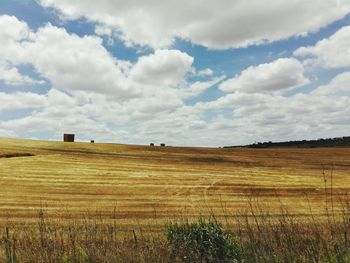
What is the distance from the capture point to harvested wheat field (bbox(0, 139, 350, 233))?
13.9m

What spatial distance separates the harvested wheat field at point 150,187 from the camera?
13.9m

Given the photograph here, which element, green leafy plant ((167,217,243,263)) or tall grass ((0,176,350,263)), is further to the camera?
green leafy plant ((167,217,243,263))

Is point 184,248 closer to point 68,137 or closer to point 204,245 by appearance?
point 204,245

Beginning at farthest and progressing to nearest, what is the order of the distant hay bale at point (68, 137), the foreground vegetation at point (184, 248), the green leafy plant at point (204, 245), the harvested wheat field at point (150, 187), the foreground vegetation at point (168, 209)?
the distant hay bale at point (68, 137)
the harvested wheat field at point (150, 187)
the foreground vegetation at point (168, 209)
the green leafy plant at point (204, 245)
the foreground vegetation at point (184, 248)

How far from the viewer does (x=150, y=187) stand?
675 inches

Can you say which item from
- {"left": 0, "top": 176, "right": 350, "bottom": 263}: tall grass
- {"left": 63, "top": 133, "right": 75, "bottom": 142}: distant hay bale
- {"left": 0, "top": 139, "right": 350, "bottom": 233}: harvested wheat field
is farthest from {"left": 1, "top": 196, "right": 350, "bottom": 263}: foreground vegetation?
{"left": 63, "top": 133, "right": 75, "bottom": 142}: distant hay bale

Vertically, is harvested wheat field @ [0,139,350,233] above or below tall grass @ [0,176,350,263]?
above

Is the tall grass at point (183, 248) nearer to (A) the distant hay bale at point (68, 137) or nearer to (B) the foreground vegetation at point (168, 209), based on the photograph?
(B) the foreground vegetation at point (168, 209)

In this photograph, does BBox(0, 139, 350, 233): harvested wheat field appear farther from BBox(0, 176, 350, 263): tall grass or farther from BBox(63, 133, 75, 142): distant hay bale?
BBox(63, 133, 75, 142): distant hay bale

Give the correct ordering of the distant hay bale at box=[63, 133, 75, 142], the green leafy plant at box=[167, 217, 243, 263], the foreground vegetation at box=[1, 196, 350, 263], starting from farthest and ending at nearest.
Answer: the distant hay bale at box=[63, 133, 75, 142] → the green leafy plant at box=[167, 217, 243, 263] → the foreground vegetation at box=[1, 196, 350, 263]

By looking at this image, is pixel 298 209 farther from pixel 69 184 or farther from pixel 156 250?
pixel 69 184

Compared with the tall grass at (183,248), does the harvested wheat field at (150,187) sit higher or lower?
higher

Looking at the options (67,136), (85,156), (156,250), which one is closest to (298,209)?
(156,250)

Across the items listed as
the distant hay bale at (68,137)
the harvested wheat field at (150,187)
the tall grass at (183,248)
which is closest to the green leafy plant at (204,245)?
the tall grass at (183,248)
